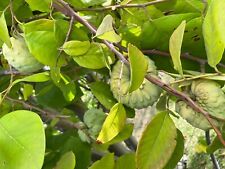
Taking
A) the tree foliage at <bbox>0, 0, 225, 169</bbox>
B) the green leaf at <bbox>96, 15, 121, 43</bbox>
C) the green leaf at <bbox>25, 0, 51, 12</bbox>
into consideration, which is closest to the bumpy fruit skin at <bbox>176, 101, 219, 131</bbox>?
the tree foliage at <bbox>0, 0, 225, 169</bbox>

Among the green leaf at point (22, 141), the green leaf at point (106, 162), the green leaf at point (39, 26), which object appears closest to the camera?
the green leaf at point (22, 141)

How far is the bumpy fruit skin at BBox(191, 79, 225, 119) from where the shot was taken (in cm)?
63

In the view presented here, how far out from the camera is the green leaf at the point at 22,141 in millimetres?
574

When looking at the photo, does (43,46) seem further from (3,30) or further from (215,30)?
(215,30)

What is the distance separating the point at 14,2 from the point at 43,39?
14cm

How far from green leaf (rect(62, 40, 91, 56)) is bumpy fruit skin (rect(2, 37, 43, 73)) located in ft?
0.23

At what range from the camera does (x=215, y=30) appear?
602mm

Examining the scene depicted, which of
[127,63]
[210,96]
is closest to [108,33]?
[127,63]

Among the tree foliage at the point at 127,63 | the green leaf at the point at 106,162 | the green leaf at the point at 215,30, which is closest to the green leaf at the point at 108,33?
the tree foliage at the point at 127,63

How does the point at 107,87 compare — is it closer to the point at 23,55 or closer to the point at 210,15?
the point at 23,55

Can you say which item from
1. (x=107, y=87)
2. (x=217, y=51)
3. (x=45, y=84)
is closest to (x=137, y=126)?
(x=45, y=84)

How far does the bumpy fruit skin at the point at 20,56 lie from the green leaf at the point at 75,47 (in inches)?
2.8

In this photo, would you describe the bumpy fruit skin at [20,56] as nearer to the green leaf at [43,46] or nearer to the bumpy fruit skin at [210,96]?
the green leaf at [43,46]

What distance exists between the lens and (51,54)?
0.70m
